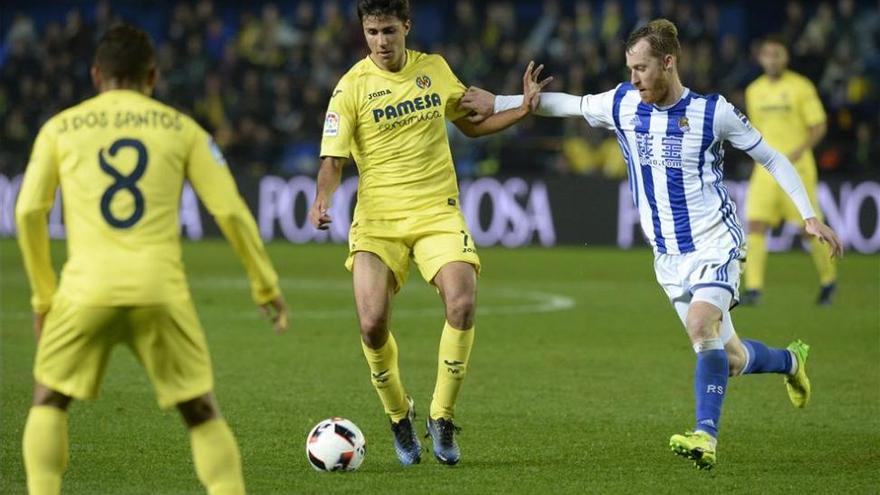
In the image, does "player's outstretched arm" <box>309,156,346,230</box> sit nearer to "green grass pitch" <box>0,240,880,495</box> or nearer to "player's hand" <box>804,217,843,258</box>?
"green grass pitch" <box>0,240,880,495</box>

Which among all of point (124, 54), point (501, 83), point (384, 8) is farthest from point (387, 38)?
point (501, 83)

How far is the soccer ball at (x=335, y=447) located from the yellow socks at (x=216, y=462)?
164 cm

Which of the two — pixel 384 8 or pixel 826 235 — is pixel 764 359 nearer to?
pixel 826 235

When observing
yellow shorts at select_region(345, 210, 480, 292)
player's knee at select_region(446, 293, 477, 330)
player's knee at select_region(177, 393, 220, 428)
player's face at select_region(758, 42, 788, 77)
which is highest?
player's face at select_region(758, 42, 788, 77)

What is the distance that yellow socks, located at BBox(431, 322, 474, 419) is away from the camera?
279 inches

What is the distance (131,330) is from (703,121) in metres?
3.12

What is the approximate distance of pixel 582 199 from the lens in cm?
2122

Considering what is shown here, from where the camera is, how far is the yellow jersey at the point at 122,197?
4965 mm

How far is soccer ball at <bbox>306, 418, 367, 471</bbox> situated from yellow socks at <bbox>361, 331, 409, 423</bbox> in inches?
14.6

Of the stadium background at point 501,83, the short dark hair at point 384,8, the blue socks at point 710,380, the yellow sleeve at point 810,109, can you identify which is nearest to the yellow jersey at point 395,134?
the short dark hair at point 384,8

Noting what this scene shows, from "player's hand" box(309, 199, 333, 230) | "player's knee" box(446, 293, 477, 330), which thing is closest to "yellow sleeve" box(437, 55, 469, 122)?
"player's hand" box(309, 199, 333, 230)

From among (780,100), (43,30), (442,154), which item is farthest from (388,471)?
(43,30)

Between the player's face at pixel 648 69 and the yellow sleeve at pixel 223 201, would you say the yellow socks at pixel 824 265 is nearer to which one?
the player's face at pixel 648 69

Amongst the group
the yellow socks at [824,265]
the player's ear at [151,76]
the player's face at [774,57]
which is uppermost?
the player's ear at [151,76]
